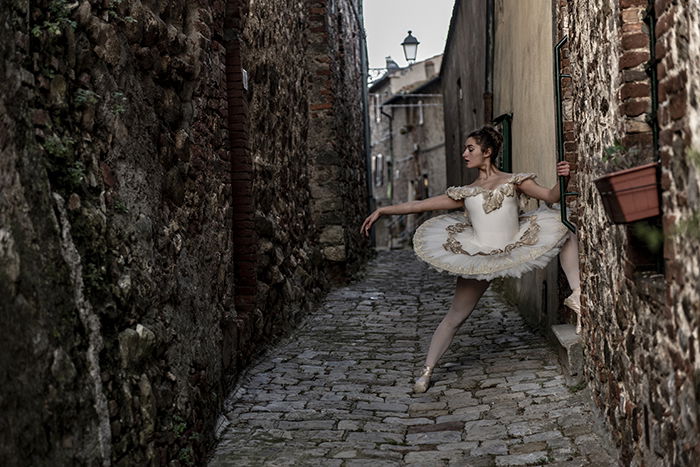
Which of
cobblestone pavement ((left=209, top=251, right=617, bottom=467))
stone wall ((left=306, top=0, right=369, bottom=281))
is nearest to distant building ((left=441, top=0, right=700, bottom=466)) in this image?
cobblestone pavement ((left=209, top=251, right=617, bottom=467))

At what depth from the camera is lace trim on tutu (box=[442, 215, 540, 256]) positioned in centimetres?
605

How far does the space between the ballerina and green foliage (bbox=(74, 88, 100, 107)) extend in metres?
2.58

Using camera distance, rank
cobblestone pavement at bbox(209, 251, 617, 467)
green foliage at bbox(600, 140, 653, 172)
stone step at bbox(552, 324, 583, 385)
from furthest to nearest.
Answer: stone step at bbox(552, 324, 583, 385)
cobblestone pavement at bbox(209, 251, 617, 467)
green foliage at bbox(600, 140, 653, 172)

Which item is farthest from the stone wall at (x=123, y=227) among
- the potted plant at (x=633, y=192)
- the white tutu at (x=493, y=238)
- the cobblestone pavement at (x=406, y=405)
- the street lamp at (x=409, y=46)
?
the street lamp at (x=409, y=46)

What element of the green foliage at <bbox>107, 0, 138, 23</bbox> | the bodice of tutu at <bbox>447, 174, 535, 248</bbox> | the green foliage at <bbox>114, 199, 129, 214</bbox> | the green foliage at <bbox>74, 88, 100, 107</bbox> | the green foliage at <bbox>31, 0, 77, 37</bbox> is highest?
the green foliage at <bbox>107, 0, 138, 23</bbox>

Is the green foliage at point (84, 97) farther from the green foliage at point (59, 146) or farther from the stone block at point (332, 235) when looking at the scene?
the stone block at point (332, 235)

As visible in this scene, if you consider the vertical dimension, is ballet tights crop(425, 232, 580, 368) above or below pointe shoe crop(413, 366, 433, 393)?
above

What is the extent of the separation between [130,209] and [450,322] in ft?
9.34

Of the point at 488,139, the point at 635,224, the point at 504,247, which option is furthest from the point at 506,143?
the point at 635,224

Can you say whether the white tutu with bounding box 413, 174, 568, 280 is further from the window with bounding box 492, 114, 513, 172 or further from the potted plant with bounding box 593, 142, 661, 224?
the window with bounding box 492, 114, 513, 172

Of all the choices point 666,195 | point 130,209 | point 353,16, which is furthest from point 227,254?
point 353,16

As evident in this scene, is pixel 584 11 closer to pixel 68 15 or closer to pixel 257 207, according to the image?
pixel 68 15

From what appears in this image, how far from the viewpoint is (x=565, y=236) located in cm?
594

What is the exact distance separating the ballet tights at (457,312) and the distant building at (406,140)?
2308 centimetres
